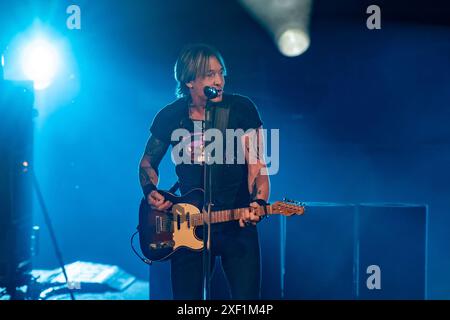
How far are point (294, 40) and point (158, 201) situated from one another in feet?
6.59

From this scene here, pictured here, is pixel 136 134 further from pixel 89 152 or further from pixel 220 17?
pixel 220 17

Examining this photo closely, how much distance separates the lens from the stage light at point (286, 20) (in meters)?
4.45

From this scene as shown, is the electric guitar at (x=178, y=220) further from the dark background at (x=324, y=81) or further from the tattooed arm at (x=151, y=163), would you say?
the dark background at (x=324, y=81)

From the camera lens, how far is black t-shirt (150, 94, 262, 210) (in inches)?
137

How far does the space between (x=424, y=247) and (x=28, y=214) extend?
349cm

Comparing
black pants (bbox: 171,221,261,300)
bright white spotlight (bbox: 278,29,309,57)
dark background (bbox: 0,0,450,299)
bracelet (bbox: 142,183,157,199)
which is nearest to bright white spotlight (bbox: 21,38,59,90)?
dark background (bbox: 0,0,450,299)

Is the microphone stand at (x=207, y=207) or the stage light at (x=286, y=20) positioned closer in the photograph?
the microphone stand at (x=207, y=207)

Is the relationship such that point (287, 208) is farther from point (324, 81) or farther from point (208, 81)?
point (324, 81)

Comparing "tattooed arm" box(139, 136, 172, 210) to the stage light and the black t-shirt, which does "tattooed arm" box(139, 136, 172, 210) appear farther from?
the stage light

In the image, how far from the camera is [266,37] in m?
4.51

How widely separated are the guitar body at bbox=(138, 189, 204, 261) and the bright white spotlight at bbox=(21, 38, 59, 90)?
6.63 ft

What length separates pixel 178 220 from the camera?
11.7 feet

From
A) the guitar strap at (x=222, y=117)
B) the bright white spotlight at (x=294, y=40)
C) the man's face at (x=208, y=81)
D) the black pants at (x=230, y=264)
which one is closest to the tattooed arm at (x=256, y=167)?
the guitar strap at (x=222, y=117)

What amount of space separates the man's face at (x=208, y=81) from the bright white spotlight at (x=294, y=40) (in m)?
0.84
